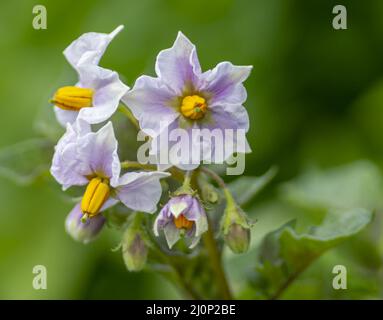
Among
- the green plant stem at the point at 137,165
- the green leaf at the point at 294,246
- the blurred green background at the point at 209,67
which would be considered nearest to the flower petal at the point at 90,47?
the green plant stem at the point at 137,165

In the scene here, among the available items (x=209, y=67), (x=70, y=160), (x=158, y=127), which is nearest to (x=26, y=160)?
(x=70, y=160)

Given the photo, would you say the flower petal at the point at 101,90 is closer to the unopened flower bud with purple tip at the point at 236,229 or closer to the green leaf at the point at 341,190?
the unopened flower bud with purple tip at the point at 236,229

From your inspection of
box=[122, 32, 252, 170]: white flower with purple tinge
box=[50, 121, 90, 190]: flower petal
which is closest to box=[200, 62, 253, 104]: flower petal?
box=[122, 32, 252, 170]: white flower with purple tinge

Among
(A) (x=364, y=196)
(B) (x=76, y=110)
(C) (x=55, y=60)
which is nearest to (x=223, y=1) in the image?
(C) (x=55, y=60)

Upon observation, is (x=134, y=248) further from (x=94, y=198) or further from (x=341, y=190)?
(x=341, y=190)

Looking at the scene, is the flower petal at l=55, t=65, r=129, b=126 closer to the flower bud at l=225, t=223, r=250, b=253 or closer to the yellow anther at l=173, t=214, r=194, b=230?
the yellow anther at l=173, t=214, r=194, b=230
